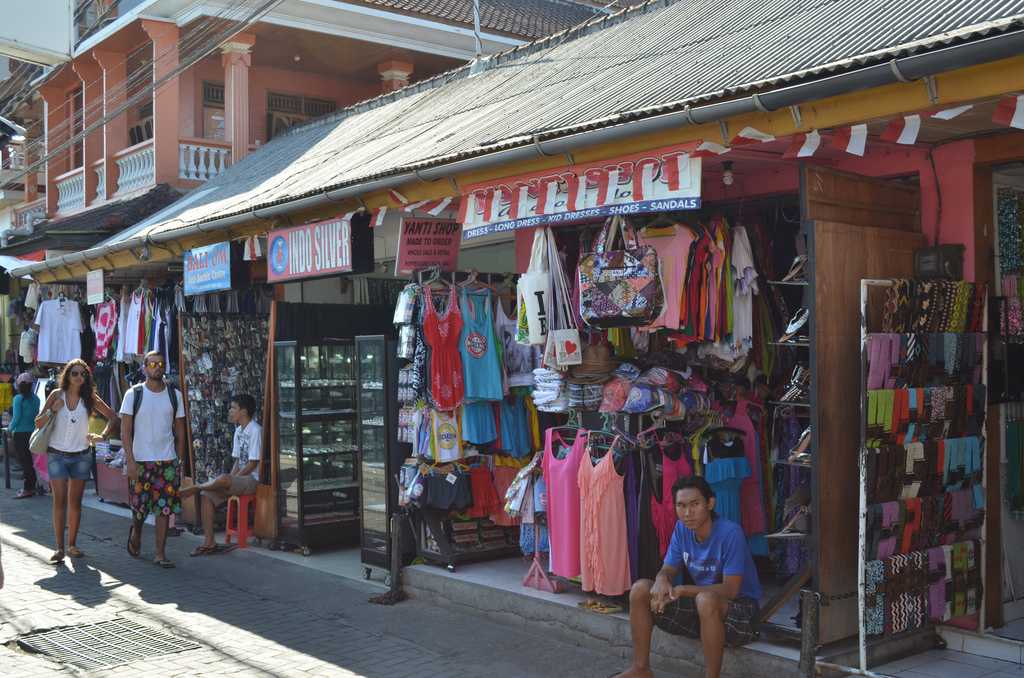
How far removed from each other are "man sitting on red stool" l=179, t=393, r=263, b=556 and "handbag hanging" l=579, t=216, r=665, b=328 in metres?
4.95

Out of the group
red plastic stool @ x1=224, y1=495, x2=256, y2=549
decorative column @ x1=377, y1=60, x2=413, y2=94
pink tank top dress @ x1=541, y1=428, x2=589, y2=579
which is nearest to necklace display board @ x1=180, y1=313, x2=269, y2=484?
red plastic stool @ x1=224, y1=495, x2=256, y2=549

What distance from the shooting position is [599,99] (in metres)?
7.35

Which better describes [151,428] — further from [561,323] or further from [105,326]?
[105,326]

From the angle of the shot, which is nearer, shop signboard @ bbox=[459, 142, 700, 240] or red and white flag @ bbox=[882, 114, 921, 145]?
red and white flag @ bbox=[882, 114, 921, 145]

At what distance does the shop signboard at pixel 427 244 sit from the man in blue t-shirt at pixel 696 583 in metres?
3.38

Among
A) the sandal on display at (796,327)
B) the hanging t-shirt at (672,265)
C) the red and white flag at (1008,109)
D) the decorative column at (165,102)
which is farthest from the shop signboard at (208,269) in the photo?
the red and white flag at (1008,109)

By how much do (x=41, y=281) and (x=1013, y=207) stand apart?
13229 mm

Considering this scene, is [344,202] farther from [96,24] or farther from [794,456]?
[96,24]

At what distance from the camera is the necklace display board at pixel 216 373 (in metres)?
11.2

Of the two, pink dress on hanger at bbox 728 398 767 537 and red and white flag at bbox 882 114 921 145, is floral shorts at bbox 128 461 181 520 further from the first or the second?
red and white flag at bbox 882 114 921 145

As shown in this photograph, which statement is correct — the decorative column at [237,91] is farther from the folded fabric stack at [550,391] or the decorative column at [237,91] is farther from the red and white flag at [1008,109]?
the red and white flag at [1008,109]

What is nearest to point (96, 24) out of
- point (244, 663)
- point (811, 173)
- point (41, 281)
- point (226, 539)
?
point (41, 281)

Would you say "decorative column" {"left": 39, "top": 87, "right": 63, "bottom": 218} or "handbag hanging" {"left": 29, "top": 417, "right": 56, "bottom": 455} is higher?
"decorative column" {"left": 39, "top": 87, "right": 63, "bottom": 218}

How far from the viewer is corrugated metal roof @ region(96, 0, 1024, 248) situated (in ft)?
18.3
